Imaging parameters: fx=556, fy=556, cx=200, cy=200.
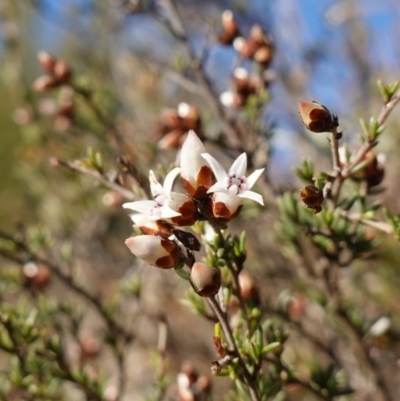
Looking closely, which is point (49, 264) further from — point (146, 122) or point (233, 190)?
point (146, 122)

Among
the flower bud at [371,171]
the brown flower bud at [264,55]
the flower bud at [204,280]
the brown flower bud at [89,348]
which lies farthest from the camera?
the brown flower bud at [89,348]

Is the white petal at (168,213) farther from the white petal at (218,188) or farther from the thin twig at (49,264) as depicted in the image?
the thin twig at (49,264)

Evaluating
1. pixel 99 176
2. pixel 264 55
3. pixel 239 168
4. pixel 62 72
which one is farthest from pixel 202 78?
pixel 239 168

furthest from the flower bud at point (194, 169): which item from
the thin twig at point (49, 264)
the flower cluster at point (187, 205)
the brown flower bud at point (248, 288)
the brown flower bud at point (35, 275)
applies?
the brown flower bud at point (35, 275)

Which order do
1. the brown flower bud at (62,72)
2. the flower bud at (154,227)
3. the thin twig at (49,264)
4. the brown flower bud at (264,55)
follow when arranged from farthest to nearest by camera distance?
the brown flower bud at (62,72), the brown flower bud at (264,55), the thin twig at (49,264), the flower bud at (154,227)

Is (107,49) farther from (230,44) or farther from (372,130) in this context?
(372,130)

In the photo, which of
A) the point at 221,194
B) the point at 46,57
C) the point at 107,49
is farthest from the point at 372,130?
the point at 107,49

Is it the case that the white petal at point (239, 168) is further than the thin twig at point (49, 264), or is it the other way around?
the thin twig at point (49, 264)
